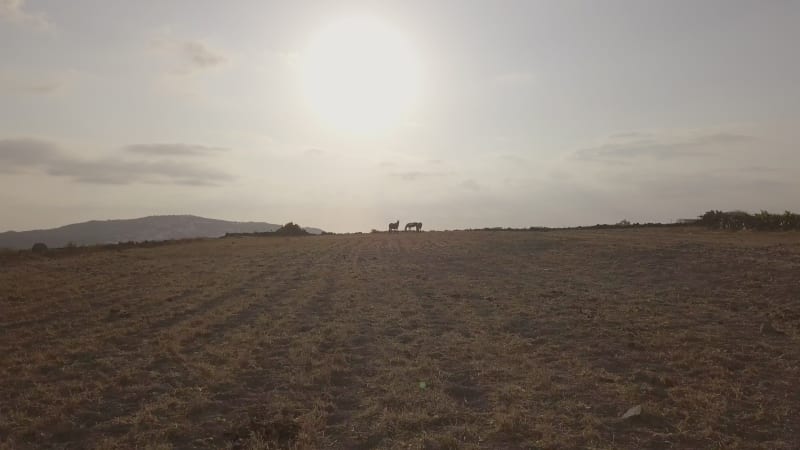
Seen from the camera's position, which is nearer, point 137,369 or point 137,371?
point 137,371

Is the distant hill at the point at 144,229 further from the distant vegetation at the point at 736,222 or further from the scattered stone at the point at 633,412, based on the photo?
the scattered stone at the point at 633,412

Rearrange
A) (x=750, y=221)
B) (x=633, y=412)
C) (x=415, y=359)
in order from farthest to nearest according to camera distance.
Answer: (x=750, y=221) < (x=415, y=359) < (x=633, y=412)

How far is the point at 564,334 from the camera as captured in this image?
13.2m

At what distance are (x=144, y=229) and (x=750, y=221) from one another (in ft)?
433

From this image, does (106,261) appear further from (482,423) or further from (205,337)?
(482,423)

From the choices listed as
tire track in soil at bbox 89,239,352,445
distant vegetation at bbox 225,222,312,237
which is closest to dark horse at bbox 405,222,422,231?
distant vegetation at bbox 225,222,312,237

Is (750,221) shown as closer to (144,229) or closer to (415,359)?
(415,359)

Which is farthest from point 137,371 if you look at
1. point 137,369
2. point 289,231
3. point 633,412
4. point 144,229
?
point 144,229

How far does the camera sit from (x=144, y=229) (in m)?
136

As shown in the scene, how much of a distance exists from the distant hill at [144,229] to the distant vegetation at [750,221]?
87.9 metres

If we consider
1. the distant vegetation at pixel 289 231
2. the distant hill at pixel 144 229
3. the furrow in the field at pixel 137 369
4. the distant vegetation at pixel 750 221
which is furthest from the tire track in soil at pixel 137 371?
the distant hill at pixel 144 229

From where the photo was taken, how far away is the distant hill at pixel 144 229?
11747cm

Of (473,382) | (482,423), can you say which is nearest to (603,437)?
(482,423)

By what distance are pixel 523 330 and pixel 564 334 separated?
1.03m
